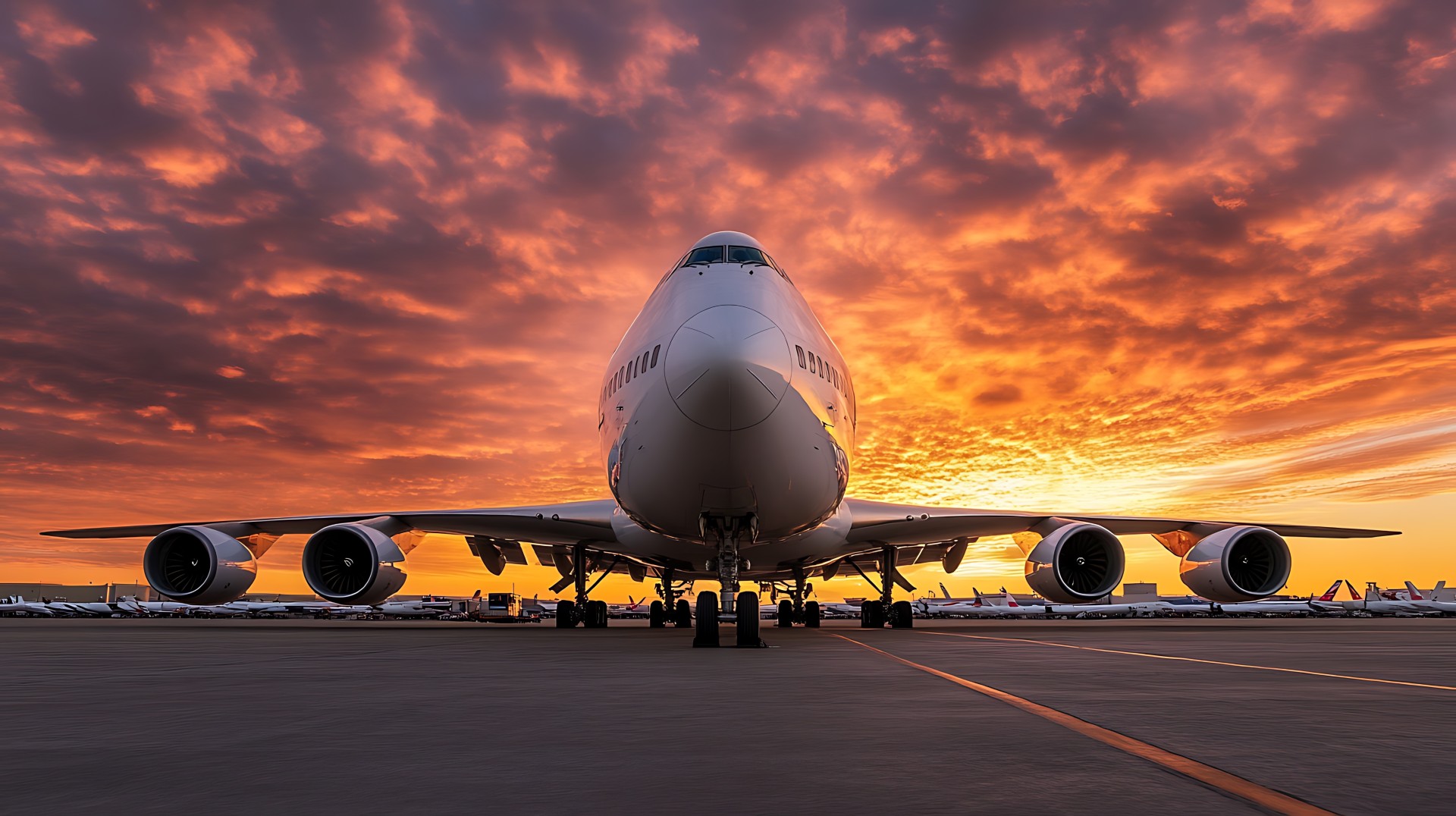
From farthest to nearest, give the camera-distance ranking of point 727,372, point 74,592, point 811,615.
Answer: point 74,592 < point 811,615 < point 727,372

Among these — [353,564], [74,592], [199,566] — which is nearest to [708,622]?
[353,564]

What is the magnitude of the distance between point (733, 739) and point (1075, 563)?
17.8 m

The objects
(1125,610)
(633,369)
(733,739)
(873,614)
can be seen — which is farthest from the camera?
(1125,610)

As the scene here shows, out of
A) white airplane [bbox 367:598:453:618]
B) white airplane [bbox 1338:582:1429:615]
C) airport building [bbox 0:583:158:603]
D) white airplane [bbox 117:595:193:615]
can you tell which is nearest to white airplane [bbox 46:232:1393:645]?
white airplane [bbox 1338:582:1429:615]

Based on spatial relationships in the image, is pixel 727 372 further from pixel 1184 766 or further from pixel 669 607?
pixel 669 607

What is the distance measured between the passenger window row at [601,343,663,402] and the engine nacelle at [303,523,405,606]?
265 inches

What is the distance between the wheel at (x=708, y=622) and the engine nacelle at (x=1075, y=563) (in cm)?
933

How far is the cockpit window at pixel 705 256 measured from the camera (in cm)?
1455

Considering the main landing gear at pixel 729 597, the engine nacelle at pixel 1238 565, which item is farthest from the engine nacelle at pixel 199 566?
the engine nacelle at pixel 1238 565

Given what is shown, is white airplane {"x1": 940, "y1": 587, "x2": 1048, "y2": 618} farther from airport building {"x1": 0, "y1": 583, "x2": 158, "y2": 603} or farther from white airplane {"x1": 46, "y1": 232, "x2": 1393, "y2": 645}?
A: airport building {"x1": 0, "y1": 583, "x2": 158, "y2": 603}

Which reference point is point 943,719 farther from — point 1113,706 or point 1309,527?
point 1309,527

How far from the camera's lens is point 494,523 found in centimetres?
2086

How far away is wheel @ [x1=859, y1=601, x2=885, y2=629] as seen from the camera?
882 inches

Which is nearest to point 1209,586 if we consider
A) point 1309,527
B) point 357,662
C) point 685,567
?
point 1309,527
